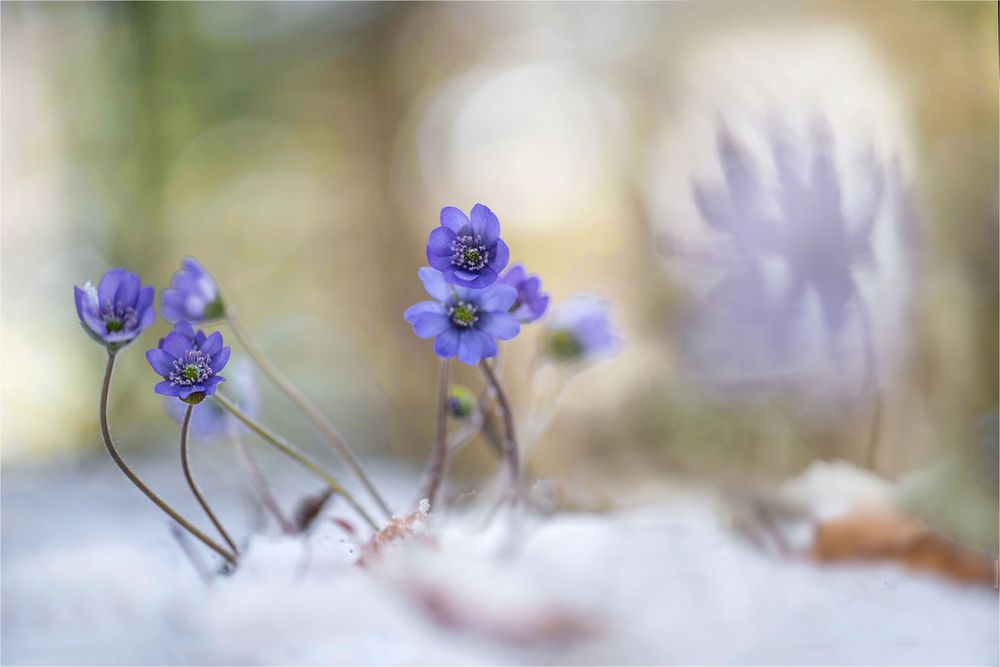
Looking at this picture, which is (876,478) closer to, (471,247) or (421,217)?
(471,247)

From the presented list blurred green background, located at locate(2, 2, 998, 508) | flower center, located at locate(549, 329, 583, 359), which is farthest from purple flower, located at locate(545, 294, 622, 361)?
blurred green background, located at locate(2, 2, 998, 508)

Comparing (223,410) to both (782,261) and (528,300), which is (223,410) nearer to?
(528,300)

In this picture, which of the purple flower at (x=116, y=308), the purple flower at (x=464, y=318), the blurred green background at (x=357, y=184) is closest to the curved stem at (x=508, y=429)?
the purple flower at (x=464, y=318)

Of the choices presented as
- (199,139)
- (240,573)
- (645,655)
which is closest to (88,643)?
(240,573)

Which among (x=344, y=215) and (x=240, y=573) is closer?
(x=240, y=573)

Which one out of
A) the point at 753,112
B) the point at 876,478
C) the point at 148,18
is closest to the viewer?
the point at 876,478

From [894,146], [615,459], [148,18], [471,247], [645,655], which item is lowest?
[615,459]

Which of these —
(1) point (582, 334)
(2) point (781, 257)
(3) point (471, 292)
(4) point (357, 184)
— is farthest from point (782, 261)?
(4) point (357, 184)
